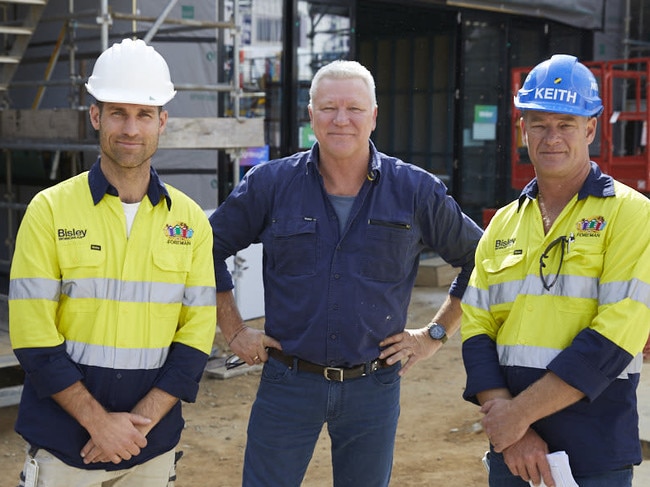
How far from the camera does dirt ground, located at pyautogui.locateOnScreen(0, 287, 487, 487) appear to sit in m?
5.64

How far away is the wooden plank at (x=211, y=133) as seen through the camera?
7289 millimetres

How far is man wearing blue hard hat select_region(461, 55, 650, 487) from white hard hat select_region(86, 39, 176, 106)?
117 centimetres

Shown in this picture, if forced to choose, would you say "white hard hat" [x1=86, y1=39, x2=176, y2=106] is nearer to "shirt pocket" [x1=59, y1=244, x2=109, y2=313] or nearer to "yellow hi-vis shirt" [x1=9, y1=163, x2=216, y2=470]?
"yellow hi-vis shirt" [x1=9, y1=163, x2=216, y2=470]

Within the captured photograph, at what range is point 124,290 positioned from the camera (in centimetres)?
300

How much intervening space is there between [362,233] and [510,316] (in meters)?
0.75

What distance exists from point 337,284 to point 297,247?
21 centimetres

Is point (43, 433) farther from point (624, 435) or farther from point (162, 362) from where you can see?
point (624, 435)

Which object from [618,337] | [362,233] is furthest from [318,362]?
[618,337]

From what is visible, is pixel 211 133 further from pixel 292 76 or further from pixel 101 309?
pixel 101 309

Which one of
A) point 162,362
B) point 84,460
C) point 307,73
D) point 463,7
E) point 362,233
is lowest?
point 84,460

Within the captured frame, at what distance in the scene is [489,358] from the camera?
9.89ft

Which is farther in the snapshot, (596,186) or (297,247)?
(297,247)

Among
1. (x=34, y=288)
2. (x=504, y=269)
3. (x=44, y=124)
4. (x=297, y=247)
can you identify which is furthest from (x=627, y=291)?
(x=44, y=124)

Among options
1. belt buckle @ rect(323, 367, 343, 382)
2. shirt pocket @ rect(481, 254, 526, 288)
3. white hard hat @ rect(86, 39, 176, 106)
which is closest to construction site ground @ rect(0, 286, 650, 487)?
belt buckle @ rect(323, 367, 343, 382)
